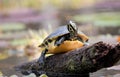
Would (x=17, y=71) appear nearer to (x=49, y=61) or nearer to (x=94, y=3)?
(x=49, y=61)

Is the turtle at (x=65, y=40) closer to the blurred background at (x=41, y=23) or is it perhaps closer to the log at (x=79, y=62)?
the log at (x=79, y=62)

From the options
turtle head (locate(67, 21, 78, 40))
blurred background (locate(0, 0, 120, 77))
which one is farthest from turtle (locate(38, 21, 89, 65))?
blurred background (locate(0, 0, 120, 77))

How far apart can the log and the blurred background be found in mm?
206

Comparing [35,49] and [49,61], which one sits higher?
[35,49]

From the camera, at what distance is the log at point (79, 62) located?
541 centimetres

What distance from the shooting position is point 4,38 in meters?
12.8

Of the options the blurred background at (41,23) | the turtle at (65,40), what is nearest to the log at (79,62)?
the turtle at (65,40)

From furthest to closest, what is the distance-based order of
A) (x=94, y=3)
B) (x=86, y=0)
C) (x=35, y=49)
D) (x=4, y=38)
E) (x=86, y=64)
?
(x=86, y=0) < (x=94, y=3) < (x=4, y=38) < (x=35, y=49) < (x=86, y=64)

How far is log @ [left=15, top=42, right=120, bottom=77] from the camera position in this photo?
5410 mm

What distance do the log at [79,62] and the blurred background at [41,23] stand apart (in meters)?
0.21

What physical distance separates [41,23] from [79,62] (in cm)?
1186

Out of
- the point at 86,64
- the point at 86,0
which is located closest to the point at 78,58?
the point at 86,64

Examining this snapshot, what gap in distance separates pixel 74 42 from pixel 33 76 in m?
0.65

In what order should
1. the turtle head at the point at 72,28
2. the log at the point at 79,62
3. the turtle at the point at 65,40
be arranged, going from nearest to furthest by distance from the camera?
Answer: the log at the point at 79,62, the turtle head at the point at 72,28, the turtle at the point at 65,40
